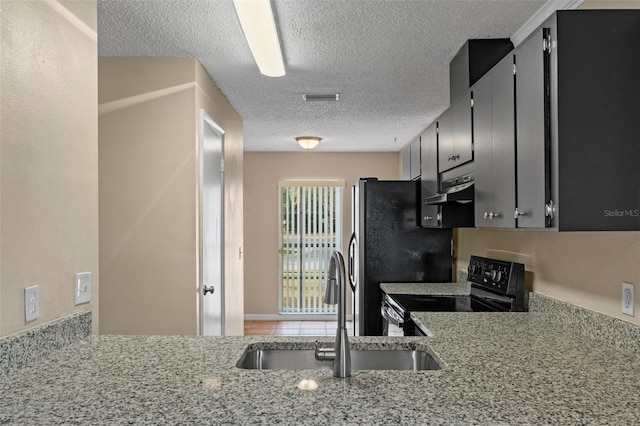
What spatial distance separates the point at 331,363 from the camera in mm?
1859

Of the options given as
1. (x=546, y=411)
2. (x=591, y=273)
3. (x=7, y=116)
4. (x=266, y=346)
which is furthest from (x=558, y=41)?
(x=7, y=116)

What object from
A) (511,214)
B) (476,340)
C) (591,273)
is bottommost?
(476,340)

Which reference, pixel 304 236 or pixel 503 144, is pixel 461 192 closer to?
pixel 503 144

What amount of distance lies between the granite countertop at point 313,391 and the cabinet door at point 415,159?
2569 mm

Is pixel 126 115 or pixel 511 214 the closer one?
pixel 511 214

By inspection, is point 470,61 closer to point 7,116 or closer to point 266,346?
point 266,346

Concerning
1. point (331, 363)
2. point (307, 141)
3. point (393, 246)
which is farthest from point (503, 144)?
point (307, 141)

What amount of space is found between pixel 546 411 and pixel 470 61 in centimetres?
220

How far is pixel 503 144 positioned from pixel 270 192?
18.1ft

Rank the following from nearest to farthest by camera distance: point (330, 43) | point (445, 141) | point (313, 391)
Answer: point (313, 391) < point (330, 43) < point (445, 141)

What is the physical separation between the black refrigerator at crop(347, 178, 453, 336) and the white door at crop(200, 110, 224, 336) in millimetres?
1213

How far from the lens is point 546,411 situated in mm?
1176

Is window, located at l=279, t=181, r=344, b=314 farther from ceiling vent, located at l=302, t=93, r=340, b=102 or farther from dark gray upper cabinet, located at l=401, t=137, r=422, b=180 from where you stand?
ceiling vent, located at l=302, t=93, r=340, b=102

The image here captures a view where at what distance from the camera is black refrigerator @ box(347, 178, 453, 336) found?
4383 mm
